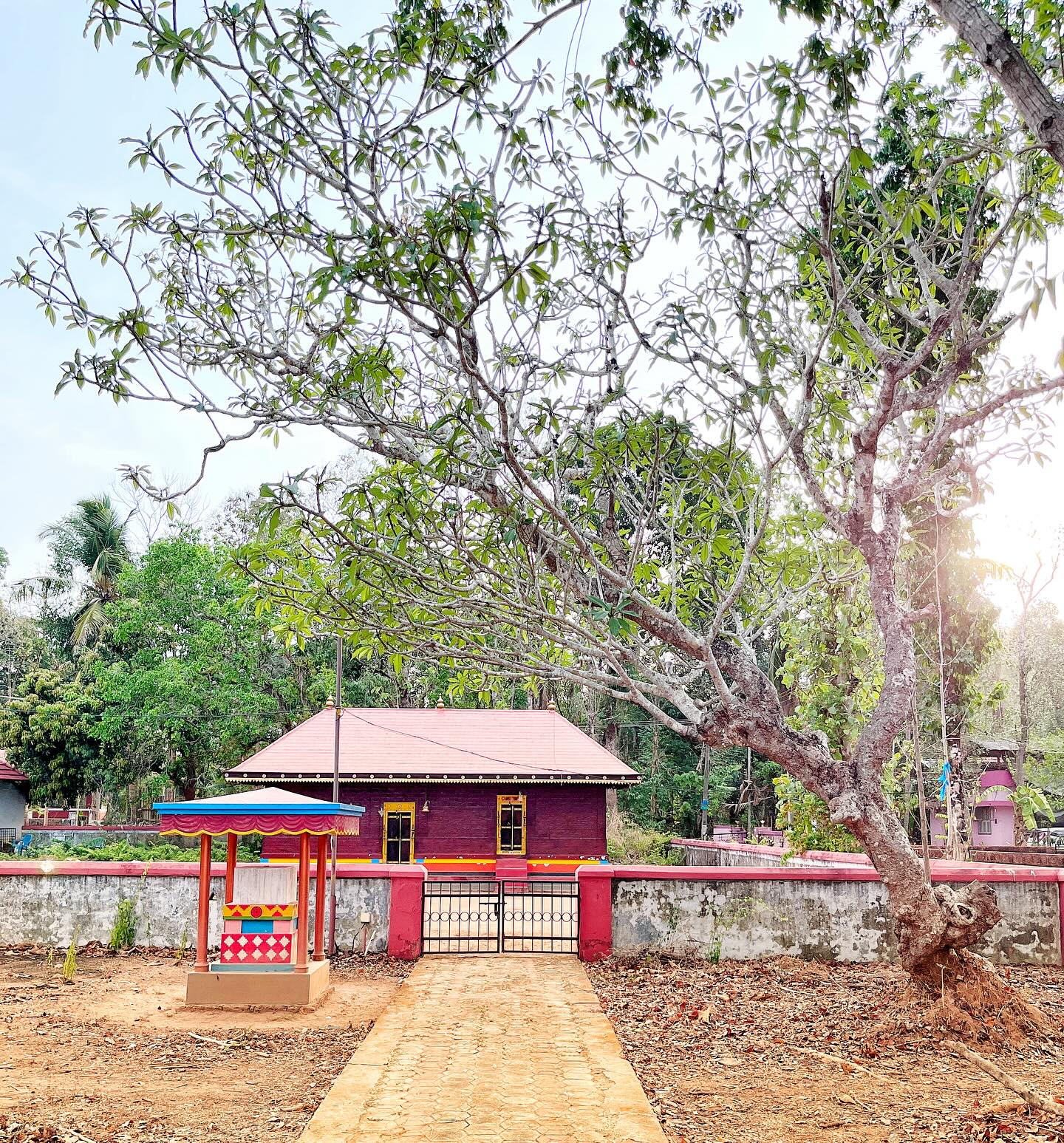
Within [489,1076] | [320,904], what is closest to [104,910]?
[320,904]

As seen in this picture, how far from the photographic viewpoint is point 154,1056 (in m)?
8.09

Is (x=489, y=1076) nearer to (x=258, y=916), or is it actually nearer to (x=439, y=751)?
(x=258, y=916)

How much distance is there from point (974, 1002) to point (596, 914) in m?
5.03

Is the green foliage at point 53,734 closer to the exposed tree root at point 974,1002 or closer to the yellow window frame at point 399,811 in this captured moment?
the yellow window frame at point 399,811

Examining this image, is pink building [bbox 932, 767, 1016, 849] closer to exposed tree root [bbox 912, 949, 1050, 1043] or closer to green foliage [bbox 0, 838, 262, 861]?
green foliage [bbox 0, 838, 262, 861]

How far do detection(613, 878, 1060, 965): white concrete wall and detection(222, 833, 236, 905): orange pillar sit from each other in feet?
15.4

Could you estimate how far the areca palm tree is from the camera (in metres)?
36.2

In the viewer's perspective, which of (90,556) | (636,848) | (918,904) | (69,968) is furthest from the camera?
(90,556)

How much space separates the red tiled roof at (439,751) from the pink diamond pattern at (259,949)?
1083cm

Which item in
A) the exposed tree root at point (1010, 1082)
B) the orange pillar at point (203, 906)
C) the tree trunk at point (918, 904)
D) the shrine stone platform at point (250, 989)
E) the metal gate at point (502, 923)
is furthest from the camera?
the metal gate at point (502, 923)

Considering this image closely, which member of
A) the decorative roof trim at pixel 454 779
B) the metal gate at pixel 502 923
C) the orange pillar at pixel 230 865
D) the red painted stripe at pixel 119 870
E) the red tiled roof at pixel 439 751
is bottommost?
the metal gate at pixel 502 923

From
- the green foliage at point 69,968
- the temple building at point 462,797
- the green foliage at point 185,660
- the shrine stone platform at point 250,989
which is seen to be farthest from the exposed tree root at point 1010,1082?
the green foliage at point 185,660

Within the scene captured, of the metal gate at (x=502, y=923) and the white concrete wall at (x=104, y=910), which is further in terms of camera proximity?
the metal gate at (x=502, y=923)

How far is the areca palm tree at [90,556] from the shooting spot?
3619 centimetres
